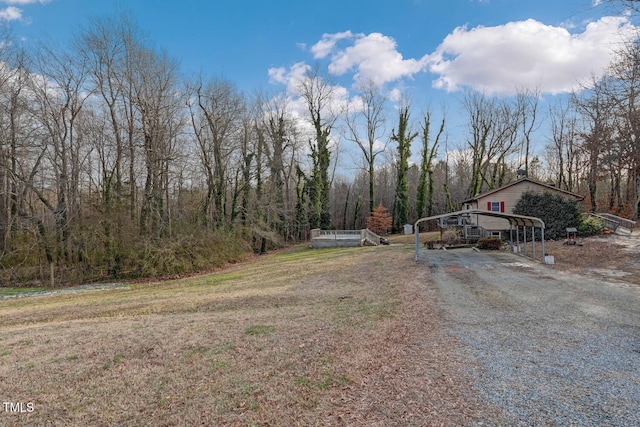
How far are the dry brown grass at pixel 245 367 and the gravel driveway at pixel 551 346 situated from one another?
17.5 inches

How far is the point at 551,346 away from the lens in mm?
4938

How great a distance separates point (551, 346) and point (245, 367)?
446cm

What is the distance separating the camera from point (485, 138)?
1339 inches

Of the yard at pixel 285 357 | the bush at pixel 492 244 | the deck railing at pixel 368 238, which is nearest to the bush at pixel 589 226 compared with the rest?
the bush at pixel 492 244

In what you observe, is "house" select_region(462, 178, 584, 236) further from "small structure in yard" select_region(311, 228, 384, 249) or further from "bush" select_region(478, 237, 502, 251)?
"small structure in yard" select_region(311, 228, 384, 249)

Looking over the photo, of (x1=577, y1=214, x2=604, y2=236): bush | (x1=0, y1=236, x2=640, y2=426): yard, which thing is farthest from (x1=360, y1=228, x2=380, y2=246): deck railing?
(x1=0, y1=236, x2=640, y2=426): yard

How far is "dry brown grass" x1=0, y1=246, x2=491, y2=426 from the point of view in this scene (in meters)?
3.30

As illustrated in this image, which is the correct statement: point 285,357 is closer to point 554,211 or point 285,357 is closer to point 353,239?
point 554,211

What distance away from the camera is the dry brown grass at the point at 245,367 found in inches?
130

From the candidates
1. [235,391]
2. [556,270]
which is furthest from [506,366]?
[556,270]

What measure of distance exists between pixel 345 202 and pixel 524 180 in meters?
22.7

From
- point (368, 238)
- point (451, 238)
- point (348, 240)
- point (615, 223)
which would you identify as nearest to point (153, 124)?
point (348, 240)

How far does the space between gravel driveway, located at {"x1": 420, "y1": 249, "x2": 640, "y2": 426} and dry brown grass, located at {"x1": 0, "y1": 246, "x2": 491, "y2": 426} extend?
1.46 ft

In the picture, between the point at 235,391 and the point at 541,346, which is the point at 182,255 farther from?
the point at 541,346
